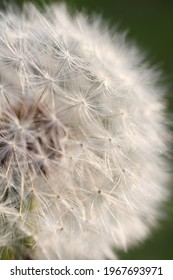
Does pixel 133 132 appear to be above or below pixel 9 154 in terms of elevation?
above

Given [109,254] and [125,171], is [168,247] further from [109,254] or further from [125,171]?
[125,171]

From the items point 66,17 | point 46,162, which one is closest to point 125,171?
point 46,162

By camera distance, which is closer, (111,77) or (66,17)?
(111,77)

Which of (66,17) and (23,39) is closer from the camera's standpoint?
(23,39)
